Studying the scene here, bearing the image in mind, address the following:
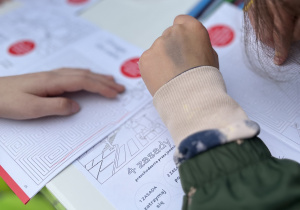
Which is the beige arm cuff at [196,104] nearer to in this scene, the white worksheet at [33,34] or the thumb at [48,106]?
the thumb at [48,106]

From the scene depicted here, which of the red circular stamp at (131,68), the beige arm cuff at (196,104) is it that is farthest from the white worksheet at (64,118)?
the beige arm cuff at (196,104)

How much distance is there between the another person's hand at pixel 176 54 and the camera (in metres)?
0.43

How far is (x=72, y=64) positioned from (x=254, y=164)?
0.38m

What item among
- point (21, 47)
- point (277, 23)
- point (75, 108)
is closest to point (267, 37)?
point (277, 23)

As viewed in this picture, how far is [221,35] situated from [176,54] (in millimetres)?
206

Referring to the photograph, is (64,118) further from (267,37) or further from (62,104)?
(267,37)

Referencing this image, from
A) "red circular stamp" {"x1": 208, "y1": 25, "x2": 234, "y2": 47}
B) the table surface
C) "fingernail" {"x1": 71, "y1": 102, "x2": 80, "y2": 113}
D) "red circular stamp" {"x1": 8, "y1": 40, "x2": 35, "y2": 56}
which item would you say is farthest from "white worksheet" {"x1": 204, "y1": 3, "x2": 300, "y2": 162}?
"red circular stamp" {"x1": 8, "y1": 40, "x2": 35, "y2": 56}

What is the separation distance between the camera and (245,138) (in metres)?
0.37

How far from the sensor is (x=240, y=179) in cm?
35

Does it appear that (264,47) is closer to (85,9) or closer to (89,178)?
(89,178)

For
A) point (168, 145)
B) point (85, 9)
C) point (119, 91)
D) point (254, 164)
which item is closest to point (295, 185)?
point (254, 164)

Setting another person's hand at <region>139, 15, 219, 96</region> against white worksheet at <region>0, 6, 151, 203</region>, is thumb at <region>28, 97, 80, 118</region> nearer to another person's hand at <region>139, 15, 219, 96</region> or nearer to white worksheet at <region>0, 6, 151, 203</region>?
white worksheet at <region>0, 6, 151, 203</region>

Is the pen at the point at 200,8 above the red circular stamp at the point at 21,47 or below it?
below

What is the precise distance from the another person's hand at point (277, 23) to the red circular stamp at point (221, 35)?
0.18 meters
